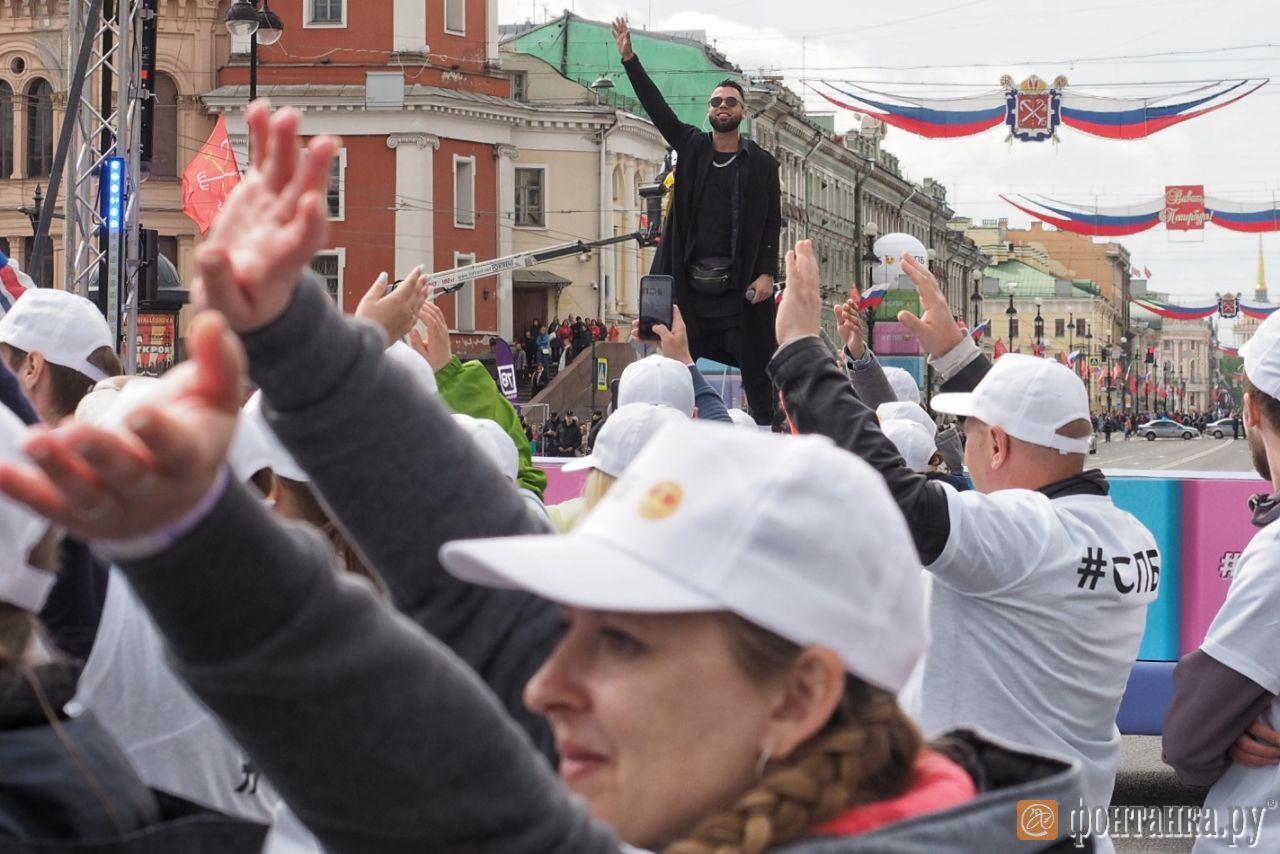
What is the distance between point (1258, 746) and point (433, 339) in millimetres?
3040

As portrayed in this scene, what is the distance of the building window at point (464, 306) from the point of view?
2060 inches

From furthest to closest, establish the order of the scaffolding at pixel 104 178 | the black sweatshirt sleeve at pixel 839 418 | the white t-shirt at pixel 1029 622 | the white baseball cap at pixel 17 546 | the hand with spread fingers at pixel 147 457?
the scaffolding at pixel 104 178 → the white t-shirt at pixel 1029 622 → the black sweatshirt sleeve at pixel 839 418 → the white baseball cap at pixel 17 546 → the hand with spread fingers at pixel 147 457

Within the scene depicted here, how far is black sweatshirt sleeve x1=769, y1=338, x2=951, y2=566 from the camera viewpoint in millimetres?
3742

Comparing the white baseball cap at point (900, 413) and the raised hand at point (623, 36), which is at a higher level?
the raised hand at point (623, 36)

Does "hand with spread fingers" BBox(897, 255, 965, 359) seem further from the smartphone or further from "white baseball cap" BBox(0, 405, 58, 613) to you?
"white baseball cap" BBox(0, 405, 58, 613)

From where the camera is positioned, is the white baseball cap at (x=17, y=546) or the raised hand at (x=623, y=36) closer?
the white baseball cap at (x=17, y=546)

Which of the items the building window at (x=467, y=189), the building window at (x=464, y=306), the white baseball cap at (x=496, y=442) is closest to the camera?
the white baseball cap at (x=496, y=442)

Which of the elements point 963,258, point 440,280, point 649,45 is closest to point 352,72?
point 440,280

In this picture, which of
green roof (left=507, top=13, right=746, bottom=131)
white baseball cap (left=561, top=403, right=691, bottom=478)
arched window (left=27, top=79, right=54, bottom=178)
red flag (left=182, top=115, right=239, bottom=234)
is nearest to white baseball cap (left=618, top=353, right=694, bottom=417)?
white baseball cap (left=561, top=403, right=691, bottom=478)

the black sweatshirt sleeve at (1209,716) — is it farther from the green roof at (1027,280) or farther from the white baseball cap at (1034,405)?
the green roof at (1027,280)

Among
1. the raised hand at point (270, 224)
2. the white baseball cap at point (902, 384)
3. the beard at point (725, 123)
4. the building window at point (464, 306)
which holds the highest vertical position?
the beard at point (725, 123)

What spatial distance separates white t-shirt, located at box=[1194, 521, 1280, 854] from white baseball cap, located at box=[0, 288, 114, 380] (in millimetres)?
2879

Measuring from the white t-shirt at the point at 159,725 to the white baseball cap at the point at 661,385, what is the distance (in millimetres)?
2963

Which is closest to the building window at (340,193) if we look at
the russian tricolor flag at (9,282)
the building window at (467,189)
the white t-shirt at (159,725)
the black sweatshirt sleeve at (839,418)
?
the building window at (467,189)
